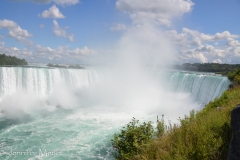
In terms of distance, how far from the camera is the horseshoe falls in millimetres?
12570

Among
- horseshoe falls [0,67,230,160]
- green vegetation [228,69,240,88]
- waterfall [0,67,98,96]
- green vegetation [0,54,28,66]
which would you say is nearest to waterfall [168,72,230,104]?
horseshoe falls [0,67,230,160]

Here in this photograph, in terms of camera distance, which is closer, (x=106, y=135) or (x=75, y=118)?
(x=106, y=135)

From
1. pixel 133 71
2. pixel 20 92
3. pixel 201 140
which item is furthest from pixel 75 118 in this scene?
pixel 133 71

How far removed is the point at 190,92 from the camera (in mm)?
26609

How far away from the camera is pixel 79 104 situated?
1080 inches

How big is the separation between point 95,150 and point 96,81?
23938 millimetres

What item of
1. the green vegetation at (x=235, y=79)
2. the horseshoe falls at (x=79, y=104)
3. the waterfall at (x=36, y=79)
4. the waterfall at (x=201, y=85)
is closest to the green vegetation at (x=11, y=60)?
the horseshoe falls at (x=79, y=104)

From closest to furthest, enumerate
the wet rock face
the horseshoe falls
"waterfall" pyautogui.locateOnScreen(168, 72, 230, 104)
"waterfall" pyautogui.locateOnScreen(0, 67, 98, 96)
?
the wet rock face, the horseshoe falls, "waterfall" pyautogui.locateOnScreen(168, 72, 230, 104), "waterfall" pyautogui.locateOnScreen(0, 67, 98, 96)

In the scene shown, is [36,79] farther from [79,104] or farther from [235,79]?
[235,79]

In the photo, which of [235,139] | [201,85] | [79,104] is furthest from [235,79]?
[79,104]

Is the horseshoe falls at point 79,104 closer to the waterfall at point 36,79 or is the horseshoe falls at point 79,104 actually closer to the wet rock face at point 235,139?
the waterfall at point 36,79

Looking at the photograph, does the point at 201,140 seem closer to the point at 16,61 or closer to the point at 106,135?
the point at 106,135

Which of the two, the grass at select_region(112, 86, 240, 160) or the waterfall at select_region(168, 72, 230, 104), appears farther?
the waterfall at select_region(168, 72, 230, 104)

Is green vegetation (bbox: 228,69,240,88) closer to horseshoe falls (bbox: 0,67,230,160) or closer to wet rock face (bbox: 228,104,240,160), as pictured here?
horseshoe falls (bbox: 0,67,230,160)
